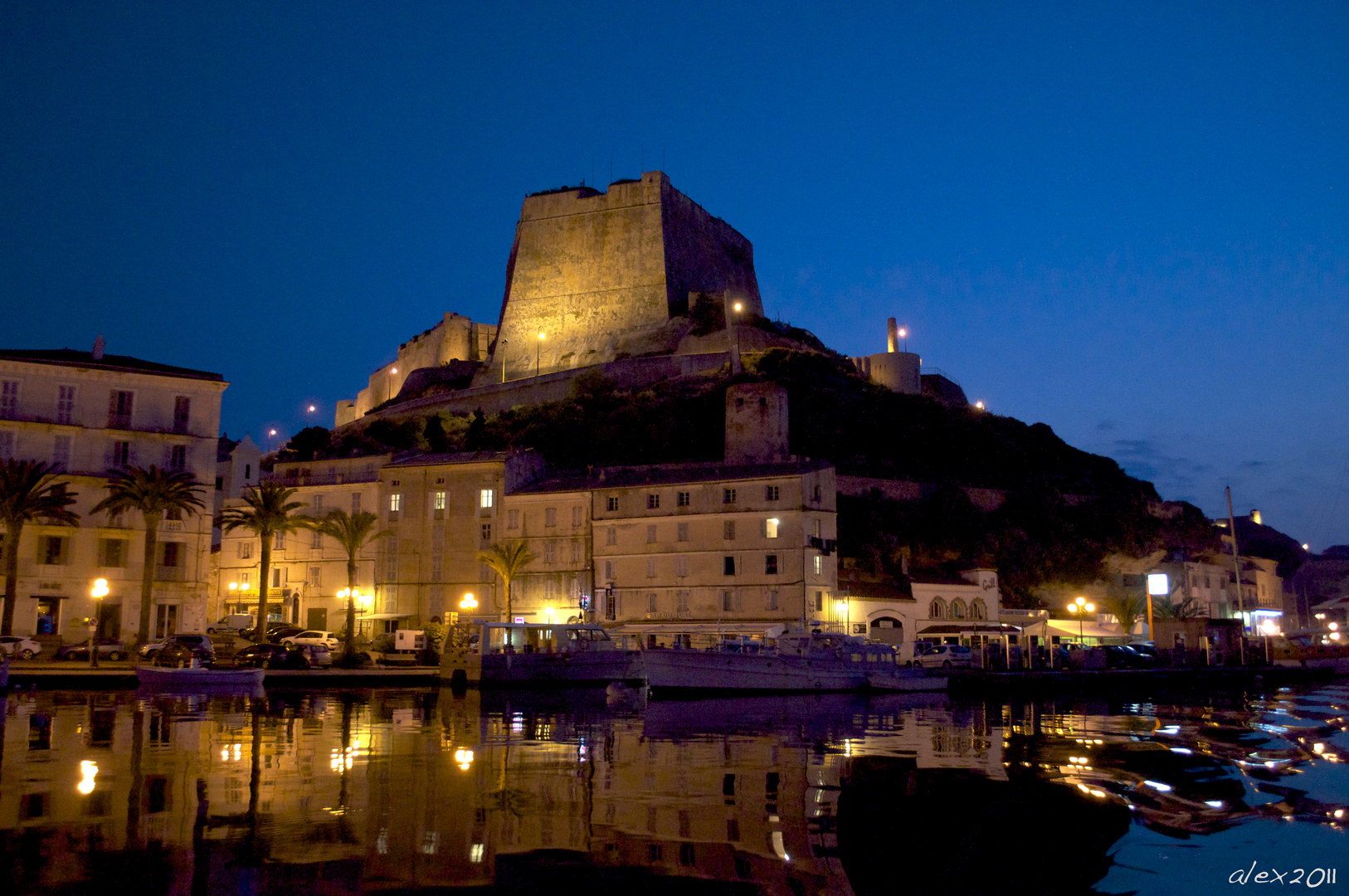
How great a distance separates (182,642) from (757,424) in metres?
30.8

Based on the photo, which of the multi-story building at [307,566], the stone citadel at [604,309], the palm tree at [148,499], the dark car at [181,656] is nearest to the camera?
the dark car at [181,656]

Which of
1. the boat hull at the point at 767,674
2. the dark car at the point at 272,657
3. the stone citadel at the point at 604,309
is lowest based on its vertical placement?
the boat hull at the point at 767,674

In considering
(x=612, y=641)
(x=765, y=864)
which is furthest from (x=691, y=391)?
(x=765, y=864)

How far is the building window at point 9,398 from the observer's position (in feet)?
149

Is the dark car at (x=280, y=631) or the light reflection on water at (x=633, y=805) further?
the dark car at (x=280, y=631)

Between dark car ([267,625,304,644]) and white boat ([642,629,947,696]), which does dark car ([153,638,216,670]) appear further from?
white boat ([642,629,947,696])

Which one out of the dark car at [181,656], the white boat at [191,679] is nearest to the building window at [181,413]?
the dark car at [181,656]

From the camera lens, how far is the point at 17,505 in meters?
40.0

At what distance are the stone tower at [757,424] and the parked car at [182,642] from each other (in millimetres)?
28064

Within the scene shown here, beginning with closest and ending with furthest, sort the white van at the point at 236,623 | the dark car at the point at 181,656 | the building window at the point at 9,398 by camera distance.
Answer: the dark car at the point at 181,656
the building window at the point at 9,398
the white van at the point at 236,623

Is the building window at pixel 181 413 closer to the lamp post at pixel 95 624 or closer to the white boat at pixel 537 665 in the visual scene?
the lamp post at pixel 95 624

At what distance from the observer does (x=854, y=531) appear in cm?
5869

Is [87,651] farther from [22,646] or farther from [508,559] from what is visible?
[508,559]

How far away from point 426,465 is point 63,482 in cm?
1555
